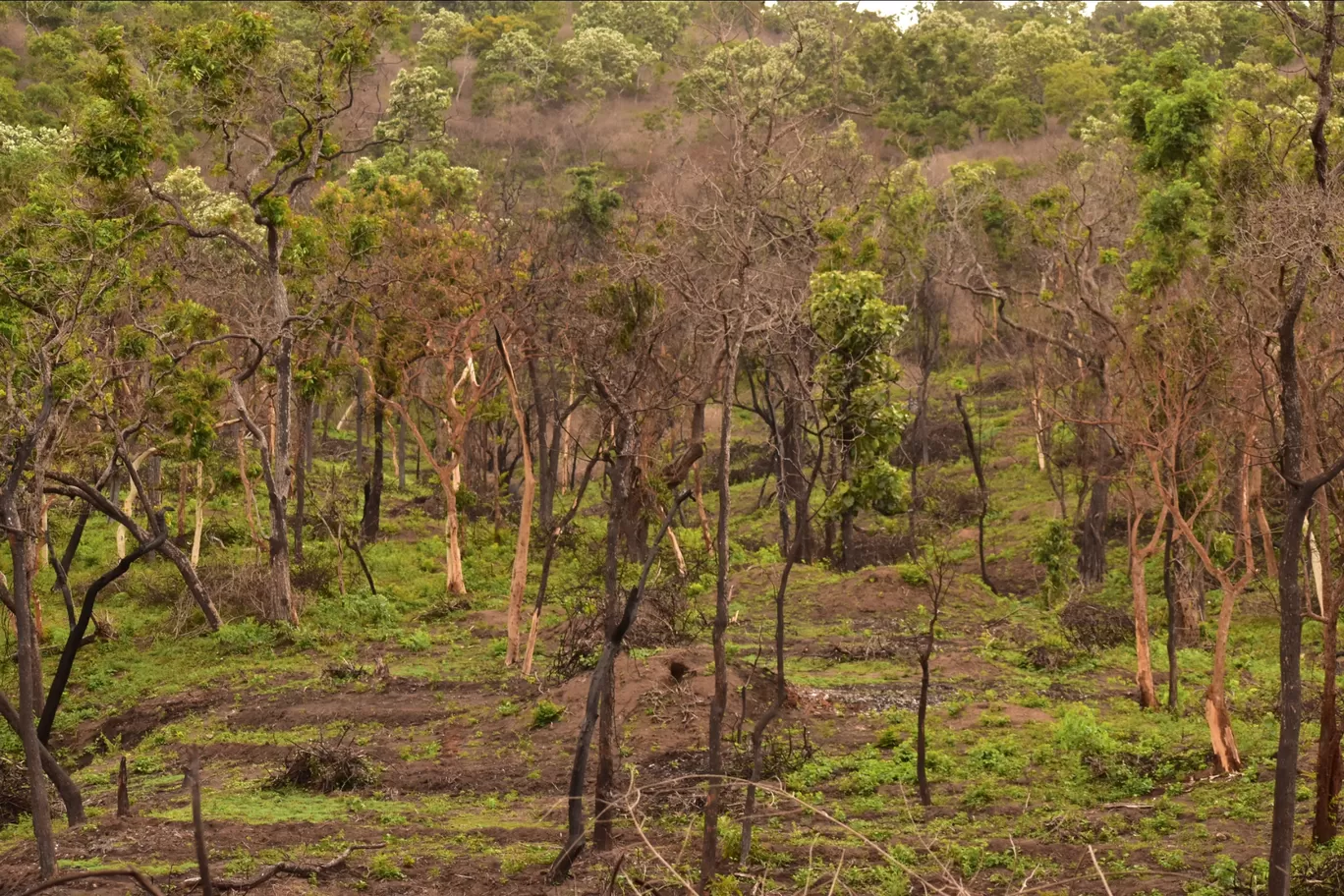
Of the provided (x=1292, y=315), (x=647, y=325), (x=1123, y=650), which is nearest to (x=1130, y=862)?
(x=1292, y=315)

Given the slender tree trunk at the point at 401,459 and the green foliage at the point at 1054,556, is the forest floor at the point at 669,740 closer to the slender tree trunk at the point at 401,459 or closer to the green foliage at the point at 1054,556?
the green foliage at the point at 1054,556

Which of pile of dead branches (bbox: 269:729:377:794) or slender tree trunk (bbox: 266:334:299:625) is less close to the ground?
slender tree trunk (bbox: 266:334:299:625)

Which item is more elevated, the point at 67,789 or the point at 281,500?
the point at 281,500

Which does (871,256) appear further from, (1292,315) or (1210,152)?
(1292,315)

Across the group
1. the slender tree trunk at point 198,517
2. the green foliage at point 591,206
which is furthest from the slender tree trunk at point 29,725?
the green foliage at point 591,206

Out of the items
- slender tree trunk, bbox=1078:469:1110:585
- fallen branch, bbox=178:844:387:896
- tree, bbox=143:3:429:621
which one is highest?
tree, bbox=143:3:429:621

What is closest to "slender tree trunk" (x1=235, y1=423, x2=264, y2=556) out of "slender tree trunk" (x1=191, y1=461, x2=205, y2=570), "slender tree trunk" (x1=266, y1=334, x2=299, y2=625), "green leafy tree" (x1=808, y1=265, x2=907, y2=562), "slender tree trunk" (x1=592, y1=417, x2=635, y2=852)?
"slender tree trunk" (x1=191, y1=461, x2=205, y2=570)

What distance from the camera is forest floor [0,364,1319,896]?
13.8 m

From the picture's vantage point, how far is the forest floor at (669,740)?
1377 centimetres

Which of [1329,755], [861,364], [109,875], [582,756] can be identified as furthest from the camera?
[861,364]

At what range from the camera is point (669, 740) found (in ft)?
63.4

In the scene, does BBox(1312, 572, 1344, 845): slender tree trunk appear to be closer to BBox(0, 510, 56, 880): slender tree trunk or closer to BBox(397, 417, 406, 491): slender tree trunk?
BBox(0, 510, 56, 880): slender tree trunk

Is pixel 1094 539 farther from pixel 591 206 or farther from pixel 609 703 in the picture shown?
pixel 591 206

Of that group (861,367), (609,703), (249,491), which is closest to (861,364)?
(861,367)
